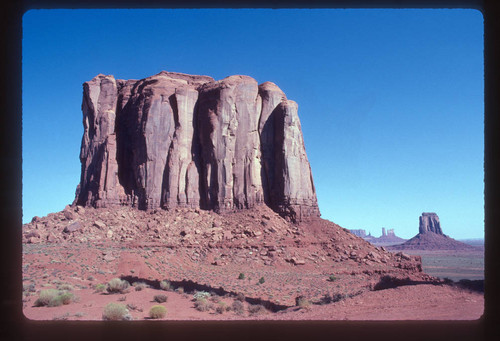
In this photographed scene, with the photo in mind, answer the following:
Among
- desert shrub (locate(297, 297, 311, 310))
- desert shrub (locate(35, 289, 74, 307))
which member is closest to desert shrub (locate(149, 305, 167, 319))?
desert shrub (locate(35, 289, 74, 307))

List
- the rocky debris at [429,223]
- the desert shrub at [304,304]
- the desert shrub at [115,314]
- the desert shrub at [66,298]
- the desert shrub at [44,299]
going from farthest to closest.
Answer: the rocky debris at [429,223], the desert shrub at [66,298], the desert shrub at [44,299], the desert shrub at [304,304], the desert shrub at [115,314]

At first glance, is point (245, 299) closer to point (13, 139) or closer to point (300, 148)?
point (13, 139)

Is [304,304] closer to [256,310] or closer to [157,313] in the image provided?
[256,310]

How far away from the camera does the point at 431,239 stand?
124750 mm

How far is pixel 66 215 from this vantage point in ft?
122

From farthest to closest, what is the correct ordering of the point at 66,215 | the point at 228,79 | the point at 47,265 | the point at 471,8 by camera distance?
the point at 228,79 < the point at 66,215 < the point at 47,265 < the point at 471,8

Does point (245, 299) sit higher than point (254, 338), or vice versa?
point (254, 338)

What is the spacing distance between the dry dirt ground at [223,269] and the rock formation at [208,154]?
231cm

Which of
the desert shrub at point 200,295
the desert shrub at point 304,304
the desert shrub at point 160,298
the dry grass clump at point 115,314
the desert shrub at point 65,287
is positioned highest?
the dry grass clump at point 115,314

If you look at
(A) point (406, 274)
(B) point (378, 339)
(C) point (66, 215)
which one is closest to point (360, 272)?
(A) point (406, 274)

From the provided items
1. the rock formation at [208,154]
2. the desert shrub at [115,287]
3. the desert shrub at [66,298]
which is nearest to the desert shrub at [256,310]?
the desert shrub at [115,287]

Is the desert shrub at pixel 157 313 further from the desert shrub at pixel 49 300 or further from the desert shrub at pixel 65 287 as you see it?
the desert shrub at pixel 65 287

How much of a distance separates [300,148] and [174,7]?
39006mm

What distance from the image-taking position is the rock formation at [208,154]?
41375 mm
